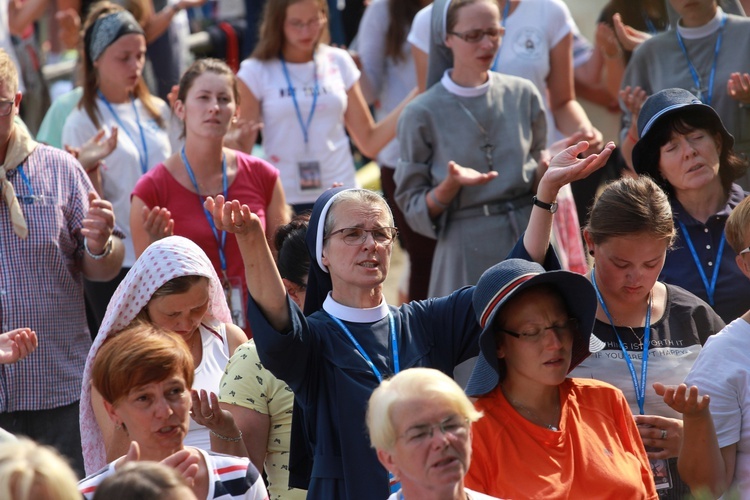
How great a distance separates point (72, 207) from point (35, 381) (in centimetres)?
77

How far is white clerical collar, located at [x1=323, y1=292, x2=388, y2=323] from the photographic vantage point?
13.2 ft

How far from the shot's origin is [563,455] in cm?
370

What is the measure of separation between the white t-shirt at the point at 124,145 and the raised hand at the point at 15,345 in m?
1.96

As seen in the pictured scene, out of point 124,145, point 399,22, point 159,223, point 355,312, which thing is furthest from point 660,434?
point 399,22

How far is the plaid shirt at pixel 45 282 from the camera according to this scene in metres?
5.07

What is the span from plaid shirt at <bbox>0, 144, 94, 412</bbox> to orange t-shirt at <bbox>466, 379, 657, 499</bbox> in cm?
216

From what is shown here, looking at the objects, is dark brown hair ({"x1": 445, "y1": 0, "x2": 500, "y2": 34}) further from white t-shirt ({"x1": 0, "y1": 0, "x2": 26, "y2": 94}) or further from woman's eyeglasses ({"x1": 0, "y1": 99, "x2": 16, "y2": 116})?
white t-shirt ({"x1": 0, "y1": 0, "x2": 26, "y2": 94})

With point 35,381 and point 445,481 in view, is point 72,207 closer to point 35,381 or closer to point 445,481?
point 35,381

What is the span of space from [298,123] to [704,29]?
7.66 ft

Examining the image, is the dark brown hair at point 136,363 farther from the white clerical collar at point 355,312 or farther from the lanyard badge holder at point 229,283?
the lanyard badge holder at point 229,283

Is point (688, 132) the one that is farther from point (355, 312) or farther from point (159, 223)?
point (159, 223)

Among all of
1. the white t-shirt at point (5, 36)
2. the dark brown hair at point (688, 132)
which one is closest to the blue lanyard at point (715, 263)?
the dark brown hair at point (688, 132)

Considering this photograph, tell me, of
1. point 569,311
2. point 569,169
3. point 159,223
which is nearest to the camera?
point 569,311

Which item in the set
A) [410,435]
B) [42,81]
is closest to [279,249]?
[410,435]
